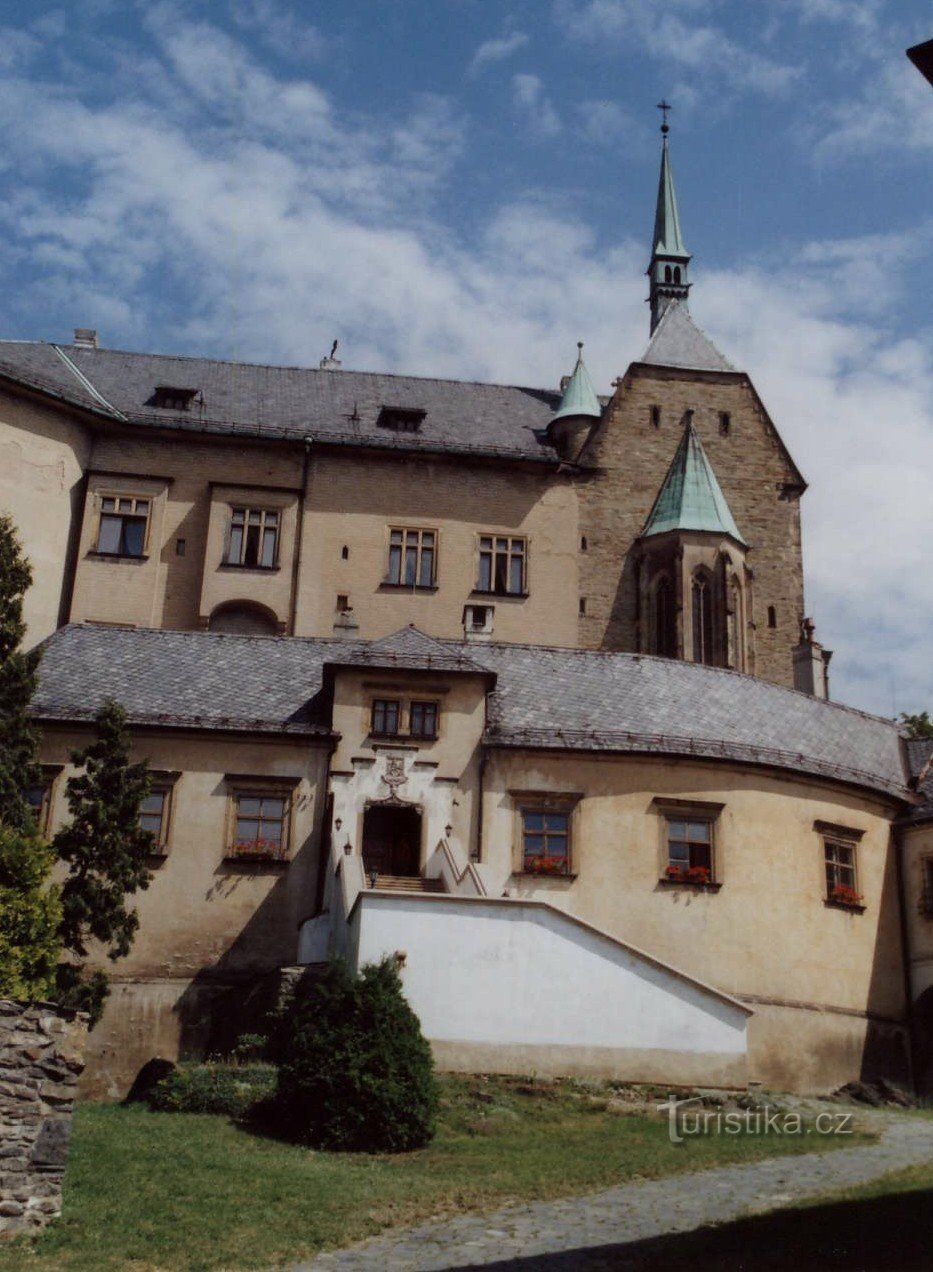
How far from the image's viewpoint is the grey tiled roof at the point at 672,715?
3612 centimetres

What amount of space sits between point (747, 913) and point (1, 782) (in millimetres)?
15870

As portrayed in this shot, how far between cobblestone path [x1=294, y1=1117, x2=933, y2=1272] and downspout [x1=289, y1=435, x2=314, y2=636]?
96.2 ft

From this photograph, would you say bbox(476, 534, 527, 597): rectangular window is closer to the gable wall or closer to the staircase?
the gable wall

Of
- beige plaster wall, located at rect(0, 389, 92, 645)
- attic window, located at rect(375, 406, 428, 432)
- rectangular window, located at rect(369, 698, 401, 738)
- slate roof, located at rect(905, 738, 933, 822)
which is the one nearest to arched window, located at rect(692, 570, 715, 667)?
slate roof, located at rect(905, 738, 933, 822)

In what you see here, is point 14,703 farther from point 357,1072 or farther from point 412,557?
point 412,557

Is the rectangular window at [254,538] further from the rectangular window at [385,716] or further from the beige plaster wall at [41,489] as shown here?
the rectangular window at [385,716]

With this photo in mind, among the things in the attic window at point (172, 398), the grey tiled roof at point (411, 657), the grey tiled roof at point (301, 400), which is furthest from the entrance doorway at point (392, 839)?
the attic window at point (172, 398)

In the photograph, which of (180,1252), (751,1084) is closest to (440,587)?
(751,1084)

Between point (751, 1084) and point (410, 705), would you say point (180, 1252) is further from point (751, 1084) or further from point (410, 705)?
point (410, 705)

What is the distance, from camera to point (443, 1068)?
28.0 meters

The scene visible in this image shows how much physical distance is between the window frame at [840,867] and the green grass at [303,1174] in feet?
35.6

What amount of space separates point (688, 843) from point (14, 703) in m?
14.6

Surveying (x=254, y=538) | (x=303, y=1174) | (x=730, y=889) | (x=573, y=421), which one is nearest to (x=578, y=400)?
(x=573, y=421)

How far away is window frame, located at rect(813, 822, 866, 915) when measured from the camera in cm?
3606
